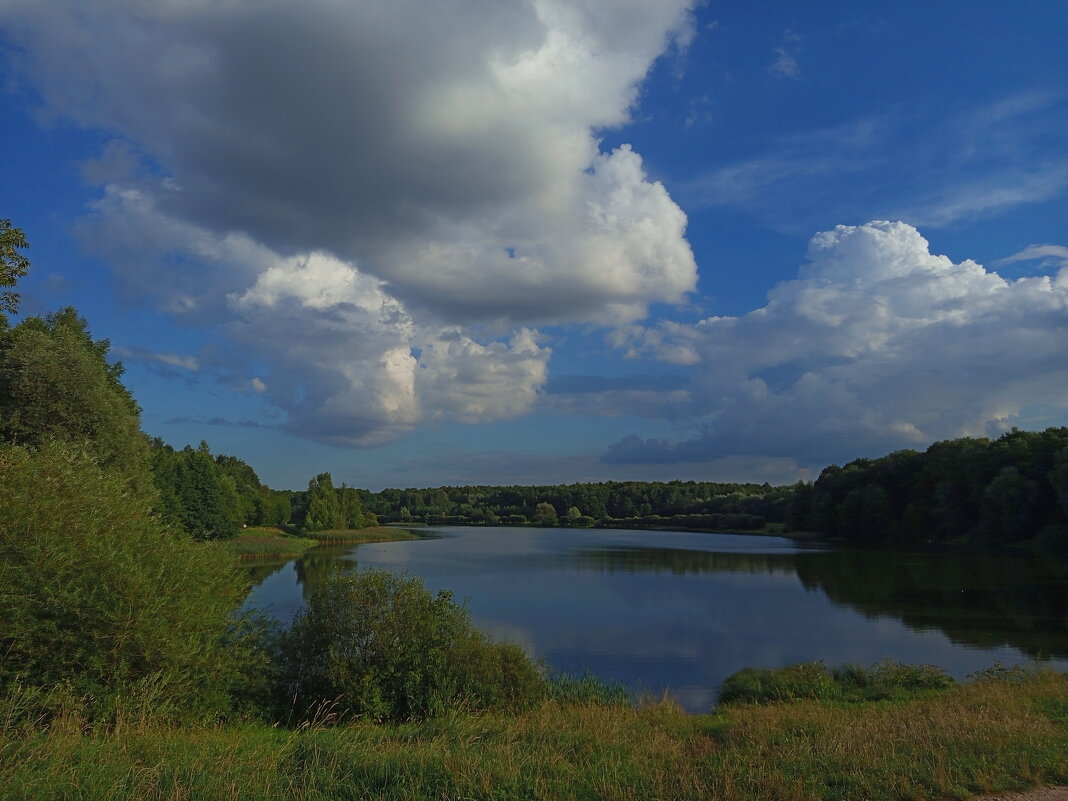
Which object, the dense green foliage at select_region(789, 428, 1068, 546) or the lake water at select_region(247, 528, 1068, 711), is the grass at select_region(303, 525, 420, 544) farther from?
the dense green foliage at select_region(789, 428, 1068, 546)

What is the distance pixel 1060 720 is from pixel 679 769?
674 cm

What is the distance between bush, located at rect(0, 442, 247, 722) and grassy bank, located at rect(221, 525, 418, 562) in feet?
87.6

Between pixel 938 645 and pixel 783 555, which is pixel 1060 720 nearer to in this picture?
pixel 938 645

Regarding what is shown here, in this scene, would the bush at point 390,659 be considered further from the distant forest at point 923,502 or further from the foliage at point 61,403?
the distant forest at point 923,502

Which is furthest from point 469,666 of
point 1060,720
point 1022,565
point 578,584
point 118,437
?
point 1022,565

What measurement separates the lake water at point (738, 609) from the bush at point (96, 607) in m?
5.41

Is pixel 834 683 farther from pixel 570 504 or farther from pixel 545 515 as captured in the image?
pixel 570 504

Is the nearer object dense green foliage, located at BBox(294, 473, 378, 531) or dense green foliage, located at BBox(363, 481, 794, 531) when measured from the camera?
dense green foliage, located at BBox(294, 473, 378, 531)

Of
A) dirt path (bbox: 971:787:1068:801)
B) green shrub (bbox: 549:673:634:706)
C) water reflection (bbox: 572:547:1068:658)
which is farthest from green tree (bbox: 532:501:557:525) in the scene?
dirt path (bbox: 971:787:1068:801)

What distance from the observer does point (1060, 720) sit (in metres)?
10.1

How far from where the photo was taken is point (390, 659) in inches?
575

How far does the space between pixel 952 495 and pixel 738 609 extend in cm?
4961

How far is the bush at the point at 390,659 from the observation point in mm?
14008

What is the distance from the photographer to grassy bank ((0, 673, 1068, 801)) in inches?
246
